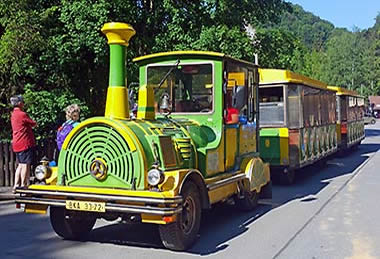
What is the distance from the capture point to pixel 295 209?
9.75 meters

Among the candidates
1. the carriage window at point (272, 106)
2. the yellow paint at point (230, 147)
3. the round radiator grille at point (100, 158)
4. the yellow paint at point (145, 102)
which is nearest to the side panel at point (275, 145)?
the carriage window at point (272, 106)

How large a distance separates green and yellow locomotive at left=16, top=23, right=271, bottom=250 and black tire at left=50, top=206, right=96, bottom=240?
0.05 feet

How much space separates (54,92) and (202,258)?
904 cm

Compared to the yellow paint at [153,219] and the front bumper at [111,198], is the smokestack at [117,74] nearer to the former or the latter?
the front bumper at [111,198]

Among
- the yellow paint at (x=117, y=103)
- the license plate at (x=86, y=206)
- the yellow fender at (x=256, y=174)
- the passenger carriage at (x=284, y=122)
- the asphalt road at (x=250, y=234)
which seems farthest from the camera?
the passenger carriage at (x=284, y=122)

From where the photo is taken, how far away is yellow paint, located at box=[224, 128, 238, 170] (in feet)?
27.0

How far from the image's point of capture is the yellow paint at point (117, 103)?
22.7 feet

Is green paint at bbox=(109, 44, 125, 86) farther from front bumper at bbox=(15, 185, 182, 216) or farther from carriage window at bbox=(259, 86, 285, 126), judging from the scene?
carriage window at bbox=(259, 86, 285, 126)

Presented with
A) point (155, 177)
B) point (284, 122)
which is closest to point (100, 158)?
point (155, 177)

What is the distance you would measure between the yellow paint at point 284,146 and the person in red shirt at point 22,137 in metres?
5.79

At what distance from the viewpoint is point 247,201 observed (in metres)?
9.29

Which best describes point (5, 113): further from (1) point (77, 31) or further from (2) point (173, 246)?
(2) point (173, 246)

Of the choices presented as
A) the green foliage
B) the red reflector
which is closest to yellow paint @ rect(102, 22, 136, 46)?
the red reflector

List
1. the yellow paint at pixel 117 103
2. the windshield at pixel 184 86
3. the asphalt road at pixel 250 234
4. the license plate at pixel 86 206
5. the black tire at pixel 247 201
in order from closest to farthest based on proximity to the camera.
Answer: the license plate at pixel 86 206
the asphalt road at pixel 250 234
the yellow paint at pixel 117 103
the windshield at pixel 184 86
the black tire at pixel 247 201
